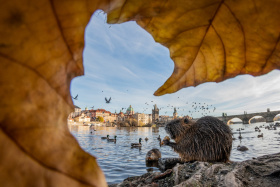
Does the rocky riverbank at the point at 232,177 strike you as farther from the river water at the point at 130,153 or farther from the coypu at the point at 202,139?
the river water at the point at 130,153

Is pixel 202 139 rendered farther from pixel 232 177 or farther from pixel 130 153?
pixel 130 153

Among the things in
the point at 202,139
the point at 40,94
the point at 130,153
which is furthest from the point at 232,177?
the point at 130,153

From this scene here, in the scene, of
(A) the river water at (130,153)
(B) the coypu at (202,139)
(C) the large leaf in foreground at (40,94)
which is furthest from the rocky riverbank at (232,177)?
(C) the large leaf in foreground at (40,94)

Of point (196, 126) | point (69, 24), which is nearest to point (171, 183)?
point (196, 126)

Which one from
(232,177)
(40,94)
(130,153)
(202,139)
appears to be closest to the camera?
(40,94)

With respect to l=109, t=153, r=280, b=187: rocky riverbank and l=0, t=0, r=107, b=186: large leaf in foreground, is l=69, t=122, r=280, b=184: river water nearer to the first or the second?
l=0, t=0, r=107, b=186: large leaf in foreground

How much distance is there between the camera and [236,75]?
741 millimetres

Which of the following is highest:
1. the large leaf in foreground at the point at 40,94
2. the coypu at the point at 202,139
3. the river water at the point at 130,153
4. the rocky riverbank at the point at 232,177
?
the large leaf in foreground at the point at 40,94

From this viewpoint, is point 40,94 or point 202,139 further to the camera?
point 202,139

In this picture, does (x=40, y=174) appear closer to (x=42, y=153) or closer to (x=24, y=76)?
(x=42, y=153)

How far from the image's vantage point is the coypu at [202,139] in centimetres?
443

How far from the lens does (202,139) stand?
4551mm

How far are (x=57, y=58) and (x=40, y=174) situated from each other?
0.61 feet

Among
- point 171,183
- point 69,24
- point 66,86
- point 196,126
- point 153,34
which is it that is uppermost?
point 153,34
